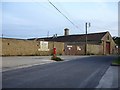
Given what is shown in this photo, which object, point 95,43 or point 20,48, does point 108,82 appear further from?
point 95,43

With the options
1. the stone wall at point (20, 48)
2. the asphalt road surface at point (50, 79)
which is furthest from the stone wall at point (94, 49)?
the asphalt road surface at point (50, 79)

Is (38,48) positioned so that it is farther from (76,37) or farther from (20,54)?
(76,37)

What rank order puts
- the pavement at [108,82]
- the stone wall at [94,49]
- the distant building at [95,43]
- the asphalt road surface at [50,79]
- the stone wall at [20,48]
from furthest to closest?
the distant building at [95,43] → the stone wall at [94,49] → the stone wall at [20,48] → the pavement at [108,82] → the asphalt road surface at [50,79]

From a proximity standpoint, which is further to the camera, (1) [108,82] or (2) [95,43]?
(2) [95,43]

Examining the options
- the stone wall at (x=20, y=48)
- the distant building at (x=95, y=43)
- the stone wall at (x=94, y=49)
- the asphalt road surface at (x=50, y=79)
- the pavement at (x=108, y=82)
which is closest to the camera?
the asphalt road surface at (x=50, y=79)

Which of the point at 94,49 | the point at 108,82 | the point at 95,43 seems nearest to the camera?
the point at 108,82

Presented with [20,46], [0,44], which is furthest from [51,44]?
[0,44]

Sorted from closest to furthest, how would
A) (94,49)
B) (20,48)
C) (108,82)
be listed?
(108,82), (20,48), (94,49)

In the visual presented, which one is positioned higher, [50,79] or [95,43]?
[95,43]

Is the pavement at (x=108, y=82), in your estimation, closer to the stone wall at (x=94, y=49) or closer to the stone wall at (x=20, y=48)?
the stone wall at (x=20, y=48)

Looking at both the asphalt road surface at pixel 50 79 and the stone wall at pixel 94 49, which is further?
the stone wall at pixel 94 49

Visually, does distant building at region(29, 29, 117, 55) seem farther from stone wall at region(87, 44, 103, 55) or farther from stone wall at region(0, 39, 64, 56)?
stone wall at region(0, 39, 64, 56)

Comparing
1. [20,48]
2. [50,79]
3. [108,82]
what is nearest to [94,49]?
[20,48]

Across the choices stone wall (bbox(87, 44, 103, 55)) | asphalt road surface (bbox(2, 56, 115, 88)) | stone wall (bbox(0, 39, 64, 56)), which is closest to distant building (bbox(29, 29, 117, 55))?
stone wall (bbox(87, 44, 103, 55))
